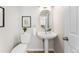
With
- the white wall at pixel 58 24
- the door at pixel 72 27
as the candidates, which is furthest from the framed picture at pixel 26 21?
the door at pixel 72 27

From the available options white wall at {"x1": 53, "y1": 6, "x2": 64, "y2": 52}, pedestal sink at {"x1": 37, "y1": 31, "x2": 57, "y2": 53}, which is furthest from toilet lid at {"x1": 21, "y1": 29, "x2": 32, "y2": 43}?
white wall at {"x1": 53, "y1": 6, "x2": 64, "y2": 52}

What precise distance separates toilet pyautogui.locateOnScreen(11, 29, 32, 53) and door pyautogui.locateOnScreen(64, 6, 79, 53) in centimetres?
55

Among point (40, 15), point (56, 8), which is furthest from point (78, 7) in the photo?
point (40, 15)

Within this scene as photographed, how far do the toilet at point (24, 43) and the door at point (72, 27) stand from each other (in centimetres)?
55

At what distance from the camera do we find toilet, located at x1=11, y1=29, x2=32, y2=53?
149 centimetres

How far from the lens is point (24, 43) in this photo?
61.0 inches

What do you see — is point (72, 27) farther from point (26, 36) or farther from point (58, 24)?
point (26, 36)

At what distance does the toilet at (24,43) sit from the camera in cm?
149

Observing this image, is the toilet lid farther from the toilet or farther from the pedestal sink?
the pedestal sink

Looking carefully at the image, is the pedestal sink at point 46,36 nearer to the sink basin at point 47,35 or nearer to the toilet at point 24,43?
the sink basin at point 47,35

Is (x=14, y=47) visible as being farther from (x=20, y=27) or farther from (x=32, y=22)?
(x=32, y=22)

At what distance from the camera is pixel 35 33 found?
1572 mm

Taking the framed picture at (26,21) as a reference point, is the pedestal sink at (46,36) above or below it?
below

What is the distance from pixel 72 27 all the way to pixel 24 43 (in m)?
0.69
